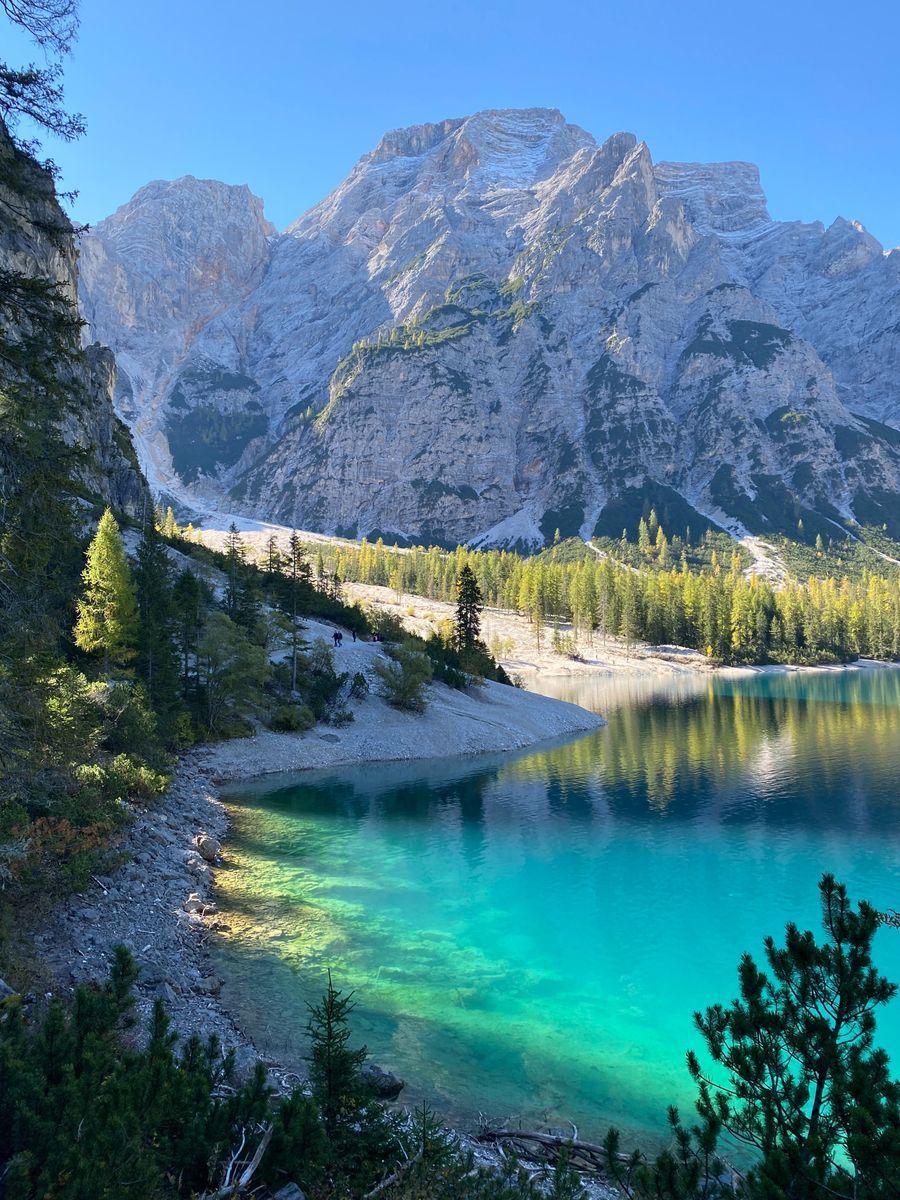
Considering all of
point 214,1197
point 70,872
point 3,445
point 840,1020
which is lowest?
point 70,872

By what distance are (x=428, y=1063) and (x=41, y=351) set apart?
15.9 m

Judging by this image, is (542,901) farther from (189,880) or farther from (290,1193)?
(290,1193)

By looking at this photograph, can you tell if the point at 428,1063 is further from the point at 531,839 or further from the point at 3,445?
the point at 531,839

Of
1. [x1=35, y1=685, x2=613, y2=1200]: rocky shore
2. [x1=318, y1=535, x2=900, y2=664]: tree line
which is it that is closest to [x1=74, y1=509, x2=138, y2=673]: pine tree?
[x1=35, y1=685, x2=613, y2=1200]: rocky shore

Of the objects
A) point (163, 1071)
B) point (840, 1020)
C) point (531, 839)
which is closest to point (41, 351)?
point (163, 1071)

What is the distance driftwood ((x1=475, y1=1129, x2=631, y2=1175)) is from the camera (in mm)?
11352

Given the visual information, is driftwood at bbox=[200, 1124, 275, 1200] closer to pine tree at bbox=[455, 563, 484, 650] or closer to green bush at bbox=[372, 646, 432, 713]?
green bush at bbox=[372, 646, 432, 713]

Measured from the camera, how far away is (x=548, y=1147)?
11.7m

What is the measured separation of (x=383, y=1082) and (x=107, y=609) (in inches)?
1403

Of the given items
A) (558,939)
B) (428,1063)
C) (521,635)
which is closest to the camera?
(428,1063)

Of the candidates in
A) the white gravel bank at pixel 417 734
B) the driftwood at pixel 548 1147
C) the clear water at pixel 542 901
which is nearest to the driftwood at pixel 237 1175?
the driftwood at pixel 548 1147

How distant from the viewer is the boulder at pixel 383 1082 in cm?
1275

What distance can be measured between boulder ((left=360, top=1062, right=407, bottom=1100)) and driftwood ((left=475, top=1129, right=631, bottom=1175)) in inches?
72.3

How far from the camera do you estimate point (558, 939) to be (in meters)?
22.6
